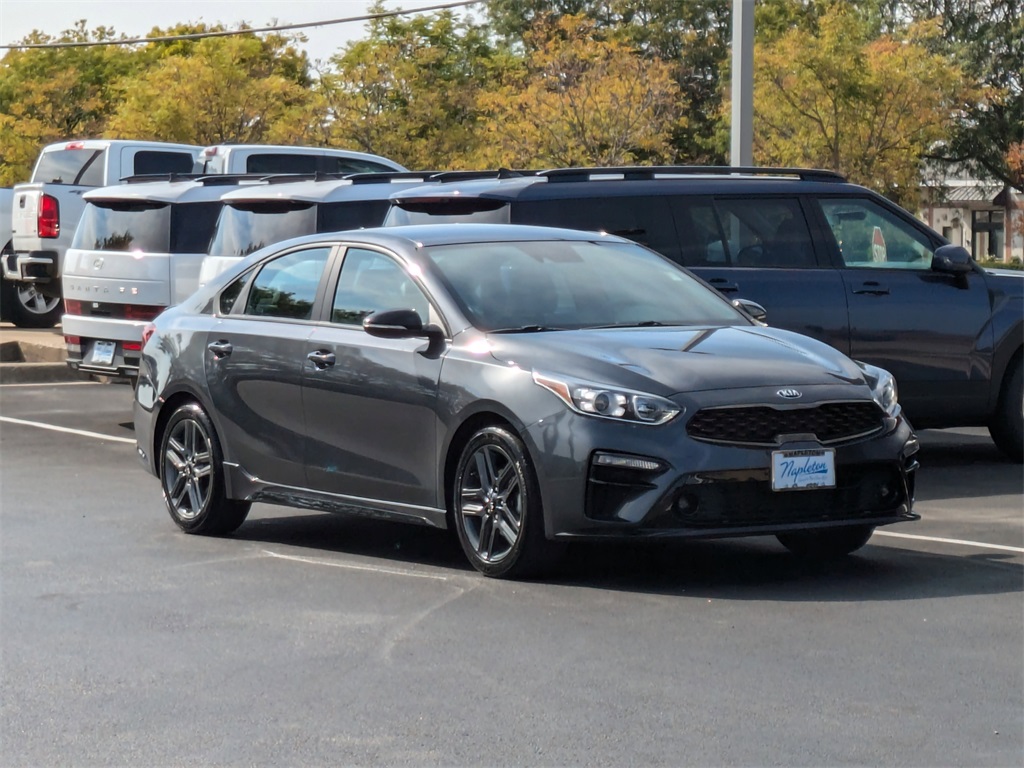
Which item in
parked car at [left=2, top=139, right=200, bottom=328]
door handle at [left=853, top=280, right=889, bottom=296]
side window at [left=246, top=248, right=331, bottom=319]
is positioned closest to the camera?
side window at [left=246, top=248, right=331, bottom=319]

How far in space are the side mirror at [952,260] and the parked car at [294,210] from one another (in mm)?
3516

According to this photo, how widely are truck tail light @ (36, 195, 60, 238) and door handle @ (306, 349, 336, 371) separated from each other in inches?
560

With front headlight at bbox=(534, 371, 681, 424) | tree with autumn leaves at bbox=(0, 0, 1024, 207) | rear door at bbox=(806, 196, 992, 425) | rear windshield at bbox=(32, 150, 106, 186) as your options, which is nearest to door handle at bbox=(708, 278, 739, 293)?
rear door at bbox=(806, 196, 992, 425)

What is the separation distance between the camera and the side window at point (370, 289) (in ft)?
27.7

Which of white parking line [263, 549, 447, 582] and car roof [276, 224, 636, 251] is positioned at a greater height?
car roof [276, 224, 636, 251]

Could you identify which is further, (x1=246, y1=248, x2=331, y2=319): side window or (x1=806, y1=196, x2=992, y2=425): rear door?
(x1=806, y1=196, x2=992, y2=425): rear door

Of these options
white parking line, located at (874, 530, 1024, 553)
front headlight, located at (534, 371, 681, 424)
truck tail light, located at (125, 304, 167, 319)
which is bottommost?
white parking line, located at (874, 530, 1024, 553)

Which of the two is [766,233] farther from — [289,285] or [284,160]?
[284,160]

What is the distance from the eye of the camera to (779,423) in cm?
749

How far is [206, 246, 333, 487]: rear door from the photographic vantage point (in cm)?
880

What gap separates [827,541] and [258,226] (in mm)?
6281

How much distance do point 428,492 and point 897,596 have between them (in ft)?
6.81

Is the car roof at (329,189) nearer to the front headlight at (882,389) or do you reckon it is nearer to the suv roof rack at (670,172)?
the suv roof rack at (670,172)

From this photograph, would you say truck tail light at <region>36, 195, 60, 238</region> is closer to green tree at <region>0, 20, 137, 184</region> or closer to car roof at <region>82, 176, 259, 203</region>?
car roof at <region>82, 176, 259, 203</region>
